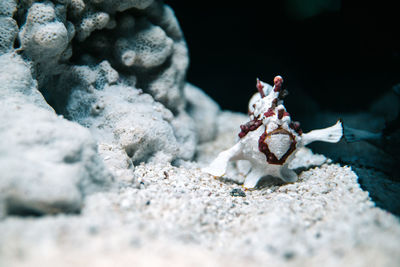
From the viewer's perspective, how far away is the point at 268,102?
106 inches

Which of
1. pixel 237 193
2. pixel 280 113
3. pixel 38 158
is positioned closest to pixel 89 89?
pixel 38 158

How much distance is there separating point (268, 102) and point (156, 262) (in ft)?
6.23

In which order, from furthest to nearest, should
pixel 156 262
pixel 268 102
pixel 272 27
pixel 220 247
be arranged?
pixel 272 27
pixel 268 102
pixel 220 247
pixel 156 262

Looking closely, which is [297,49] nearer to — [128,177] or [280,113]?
[280,113]

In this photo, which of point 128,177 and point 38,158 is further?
point 128,177

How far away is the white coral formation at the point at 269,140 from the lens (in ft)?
8.39

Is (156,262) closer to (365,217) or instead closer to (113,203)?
(113,203)

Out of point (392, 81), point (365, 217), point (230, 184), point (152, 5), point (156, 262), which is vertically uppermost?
point (392, 81)

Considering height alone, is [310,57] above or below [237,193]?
above

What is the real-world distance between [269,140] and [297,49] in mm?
2753

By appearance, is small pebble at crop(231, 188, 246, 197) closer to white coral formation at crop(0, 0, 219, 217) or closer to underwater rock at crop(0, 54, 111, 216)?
white coral formation at crop(0, 0, 219, 217)

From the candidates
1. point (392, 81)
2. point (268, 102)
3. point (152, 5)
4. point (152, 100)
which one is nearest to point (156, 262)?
point (268, 102)

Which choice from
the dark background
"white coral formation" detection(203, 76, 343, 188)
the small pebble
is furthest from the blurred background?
the small pebble

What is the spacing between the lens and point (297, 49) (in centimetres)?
461
